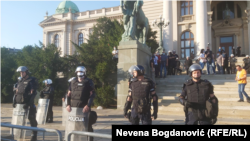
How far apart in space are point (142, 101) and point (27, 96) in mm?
3317

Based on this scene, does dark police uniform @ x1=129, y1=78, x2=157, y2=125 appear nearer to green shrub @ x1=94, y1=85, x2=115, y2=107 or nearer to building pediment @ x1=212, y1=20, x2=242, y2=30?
green shrub @ x1=94, y1=85, x2=115, y2=107

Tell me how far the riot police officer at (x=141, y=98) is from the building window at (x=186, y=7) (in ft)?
85.4

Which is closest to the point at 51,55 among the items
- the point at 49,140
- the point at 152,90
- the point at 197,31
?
the point at 49,140

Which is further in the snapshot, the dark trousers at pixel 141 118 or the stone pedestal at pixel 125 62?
the stone pedestal at pixel 125 62

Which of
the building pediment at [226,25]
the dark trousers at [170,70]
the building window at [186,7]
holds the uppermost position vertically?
the building window at [186,7]

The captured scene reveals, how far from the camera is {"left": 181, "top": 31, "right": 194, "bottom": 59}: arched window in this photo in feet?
91.8

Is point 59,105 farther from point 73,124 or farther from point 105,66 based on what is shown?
point 73,124

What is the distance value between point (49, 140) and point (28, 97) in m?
1.33

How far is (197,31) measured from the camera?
2581 centimetres

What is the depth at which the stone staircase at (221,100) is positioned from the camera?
8291 millimetres

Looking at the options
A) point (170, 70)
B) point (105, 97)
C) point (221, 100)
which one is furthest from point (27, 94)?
point (170, 70)

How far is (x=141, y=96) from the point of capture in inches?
175

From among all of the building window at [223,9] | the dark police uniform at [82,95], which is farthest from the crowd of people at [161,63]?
the building window at [223,9]

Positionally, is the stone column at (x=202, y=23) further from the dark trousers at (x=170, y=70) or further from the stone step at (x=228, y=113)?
the stone step at (x=228, y=113)
